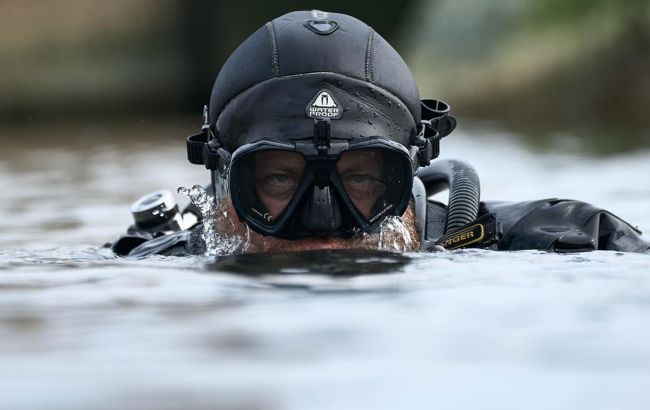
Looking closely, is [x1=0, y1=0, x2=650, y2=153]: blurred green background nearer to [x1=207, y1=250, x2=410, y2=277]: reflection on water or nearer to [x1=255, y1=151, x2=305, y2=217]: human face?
[x1=255, y1=151, x2=305, y2=217]: human face

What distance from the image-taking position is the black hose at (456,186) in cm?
371

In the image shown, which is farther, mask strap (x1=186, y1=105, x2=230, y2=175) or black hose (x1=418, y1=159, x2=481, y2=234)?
black hose (x1=418, y1=159, x2=481, y2=234)

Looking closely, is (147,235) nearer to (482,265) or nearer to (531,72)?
(482,265)

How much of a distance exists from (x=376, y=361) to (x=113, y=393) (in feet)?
1.30

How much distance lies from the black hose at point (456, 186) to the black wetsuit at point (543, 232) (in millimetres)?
89

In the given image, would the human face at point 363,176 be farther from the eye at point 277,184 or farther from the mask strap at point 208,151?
the mask strap at point 208,151

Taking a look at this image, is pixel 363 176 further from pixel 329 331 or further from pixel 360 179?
pixel 329 331

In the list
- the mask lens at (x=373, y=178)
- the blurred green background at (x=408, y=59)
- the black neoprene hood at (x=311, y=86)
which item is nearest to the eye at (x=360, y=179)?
the mask lens at (x=373, y=178)

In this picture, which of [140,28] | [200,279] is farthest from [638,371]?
[140,28]

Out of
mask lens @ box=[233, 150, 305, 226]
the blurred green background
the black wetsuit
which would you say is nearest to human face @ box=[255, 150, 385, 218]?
mask lens @ box=[233, 150, 305, 226]

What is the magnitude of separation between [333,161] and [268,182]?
198 mm

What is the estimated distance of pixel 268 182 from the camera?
3.34m

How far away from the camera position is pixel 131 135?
11.0 metres

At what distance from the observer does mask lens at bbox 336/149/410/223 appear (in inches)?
131
